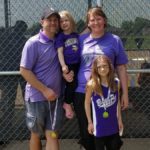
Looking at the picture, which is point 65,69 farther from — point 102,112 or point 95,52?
point 102,112

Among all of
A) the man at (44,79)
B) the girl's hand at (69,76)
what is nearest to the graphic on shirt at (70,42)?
the man at (44,79)

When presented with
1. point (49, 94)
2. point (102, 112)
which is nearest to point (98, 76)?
point (102, 112)

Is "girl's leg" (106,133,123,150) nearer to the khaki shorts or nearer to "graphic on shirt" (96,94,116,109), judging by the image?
"graphic on shirt" (96,94,116,109)

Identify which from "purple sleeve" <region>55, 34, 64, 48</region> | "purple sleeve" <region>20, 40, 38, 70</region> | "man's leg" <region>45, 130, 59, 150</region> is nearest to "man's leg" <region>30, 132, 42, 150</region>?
"man's leg" <region>45, 130, 59, 150</region>

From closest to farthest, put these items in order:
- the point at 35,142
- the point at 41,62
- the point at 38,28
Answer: the point at 41,62 → the point at 35,142 → the point at 38,28

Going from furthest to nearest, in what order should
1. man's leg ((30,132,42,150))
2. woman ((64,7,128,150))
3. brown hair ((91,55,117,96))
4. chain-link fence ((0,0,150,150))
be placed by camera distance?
1. chain-link fence ((0,0,150,150))
2. man's leg ((30,132,42,150))
3. woman ((64,7,128,150))
4. brown hair ((91,55,117,96))

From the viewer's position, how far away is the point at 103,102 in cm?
425

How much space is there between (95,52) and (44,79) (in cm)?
63

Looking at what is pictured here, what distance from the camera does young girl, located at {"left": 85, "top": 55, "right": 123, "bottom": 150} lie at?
13.8ft

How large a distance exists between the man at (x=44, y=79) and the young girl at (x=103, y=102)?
44 cm

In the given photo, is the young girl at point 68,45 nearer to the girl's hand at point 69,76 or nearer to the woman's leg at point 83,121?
the girl's hand at point 69,76

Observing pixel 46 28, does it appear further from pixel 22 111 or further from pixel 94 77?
pixel 22 111

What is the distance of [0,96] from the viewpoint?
5.68m

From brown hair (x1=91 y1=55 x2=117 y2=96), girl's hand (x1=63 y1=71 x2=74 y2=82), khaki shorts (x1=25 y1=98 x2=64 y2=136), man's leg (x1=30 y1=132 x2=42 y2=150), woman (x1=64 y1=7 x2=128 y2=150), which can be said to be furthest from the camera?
man's leg (x1=30 y1=132 x2=42 y2=150)
